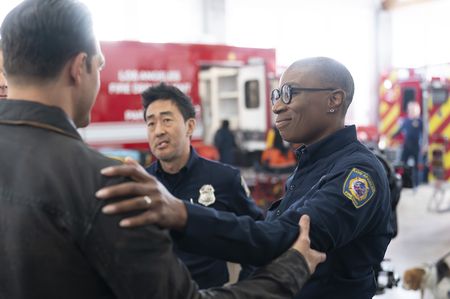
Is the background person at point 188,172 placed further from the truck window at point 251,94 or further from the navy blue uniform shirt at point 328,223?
the truck window at point 251,94

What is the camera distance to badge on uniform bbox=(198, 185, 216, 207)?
2.71 metres

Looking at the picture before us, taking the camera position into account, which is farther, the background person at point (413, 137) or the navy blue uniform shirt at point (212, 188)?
the background person at point (413, 137)

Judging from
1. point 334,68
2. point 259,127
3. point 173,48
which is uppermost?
point 173,48

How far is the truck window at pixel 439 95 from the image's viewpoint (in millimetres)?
10344

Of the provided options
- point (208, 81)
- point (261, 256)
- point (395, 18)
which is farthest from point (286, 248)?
point (395, 18)

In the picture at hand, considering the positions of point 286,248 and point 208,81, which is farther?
point 208,81

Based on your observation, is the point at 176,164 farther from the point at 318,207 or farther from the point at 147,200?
the point at 147,200

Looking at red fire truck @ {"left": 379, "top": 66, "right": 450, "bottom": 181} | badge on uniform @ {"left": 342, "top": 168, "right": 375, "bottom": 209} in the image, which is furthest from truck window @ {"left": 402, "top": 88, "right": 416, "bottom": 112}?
badge on uniform @ {"left": 342, "top": 168, "right": 375, "bottom": 209}

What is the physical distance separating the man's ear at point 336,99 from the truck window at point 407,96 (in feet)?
31.8

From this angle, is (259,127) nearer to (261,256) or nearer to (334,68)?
(334,68)

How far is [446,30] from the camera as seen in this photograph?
579 inches

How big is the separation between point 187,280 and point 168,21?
36.4 ft

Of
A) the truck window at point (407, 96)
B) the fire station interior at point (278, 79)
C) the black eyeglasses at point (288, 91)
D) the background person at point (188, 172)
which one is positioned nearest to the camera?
the black eyeglasses at point (288, 91)

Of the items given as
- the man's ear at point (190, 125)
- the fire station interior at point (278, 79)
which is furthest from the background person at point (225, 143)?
the man's ear at point (190, 125)
